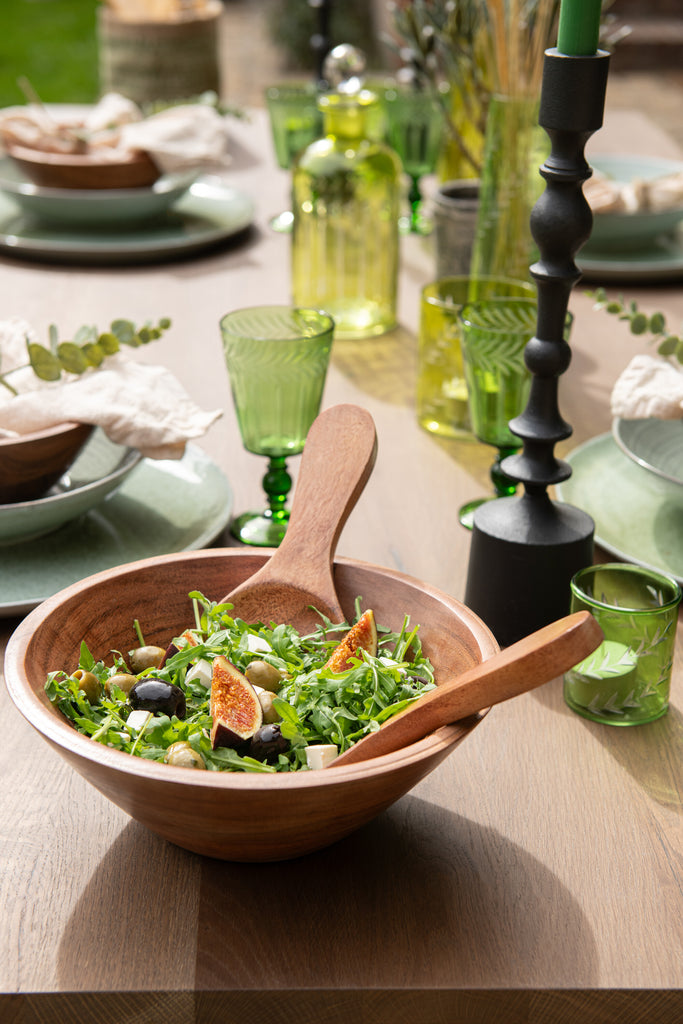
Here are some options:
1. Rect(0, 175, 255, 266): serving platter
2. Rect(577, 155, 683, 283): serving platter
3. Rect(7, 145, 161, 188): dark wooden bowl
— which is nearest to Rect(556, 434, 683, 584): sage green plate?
Rect(577, 155, 683, 283): serving platter

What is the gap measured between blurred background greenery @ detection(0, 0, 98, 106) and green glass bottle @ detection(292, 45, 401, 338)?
17.3 feet

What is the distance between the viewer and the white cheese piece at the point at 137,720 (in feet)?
2.22

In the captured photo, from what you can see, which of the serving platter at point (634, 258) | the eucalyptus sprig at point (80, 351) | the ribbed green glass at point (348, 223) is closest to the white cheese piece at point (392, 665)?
the eucalyptus sprig at point (80, 351)

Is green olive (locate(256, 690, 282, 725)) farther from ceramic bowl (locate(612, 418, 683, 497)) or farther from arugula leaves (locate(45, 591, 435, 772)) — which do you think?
ceramic bowl (locate(612, 418, 683, 497))

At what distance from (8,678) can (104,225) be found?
4.91 feet

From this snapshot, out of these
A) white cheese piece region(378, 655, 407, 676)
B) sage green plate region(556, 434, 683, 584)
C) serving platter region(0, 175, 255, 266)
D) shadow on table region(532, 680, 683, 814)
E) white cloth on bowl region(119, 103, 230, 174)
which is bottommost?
serving platter region(0, 175, 255, 266)

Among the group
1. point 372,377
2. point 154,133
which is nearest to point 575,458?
point 372,377

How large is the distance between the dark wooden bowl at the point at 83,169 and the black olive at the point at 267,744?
1495 millimetres

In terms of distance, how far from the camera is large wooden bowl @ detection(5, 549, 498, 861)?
0.59 metres

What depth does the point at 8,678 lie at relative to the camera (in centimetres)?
66

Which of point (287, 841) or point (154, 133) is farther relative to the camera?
point (154, 133)

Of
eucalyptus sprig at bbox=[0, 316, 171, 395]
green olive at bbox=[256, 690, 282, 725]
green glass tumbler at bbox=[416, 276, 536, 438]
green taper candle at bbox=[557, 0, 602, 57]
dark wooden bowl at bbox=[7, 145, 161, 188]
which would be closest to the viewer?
green olive at bbox=[256, 690, 282, 725]

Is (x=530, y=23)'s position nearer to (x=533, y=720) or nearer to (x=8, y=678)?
(x=533, y=720)

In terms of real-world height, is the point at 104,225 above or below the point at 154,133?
below
